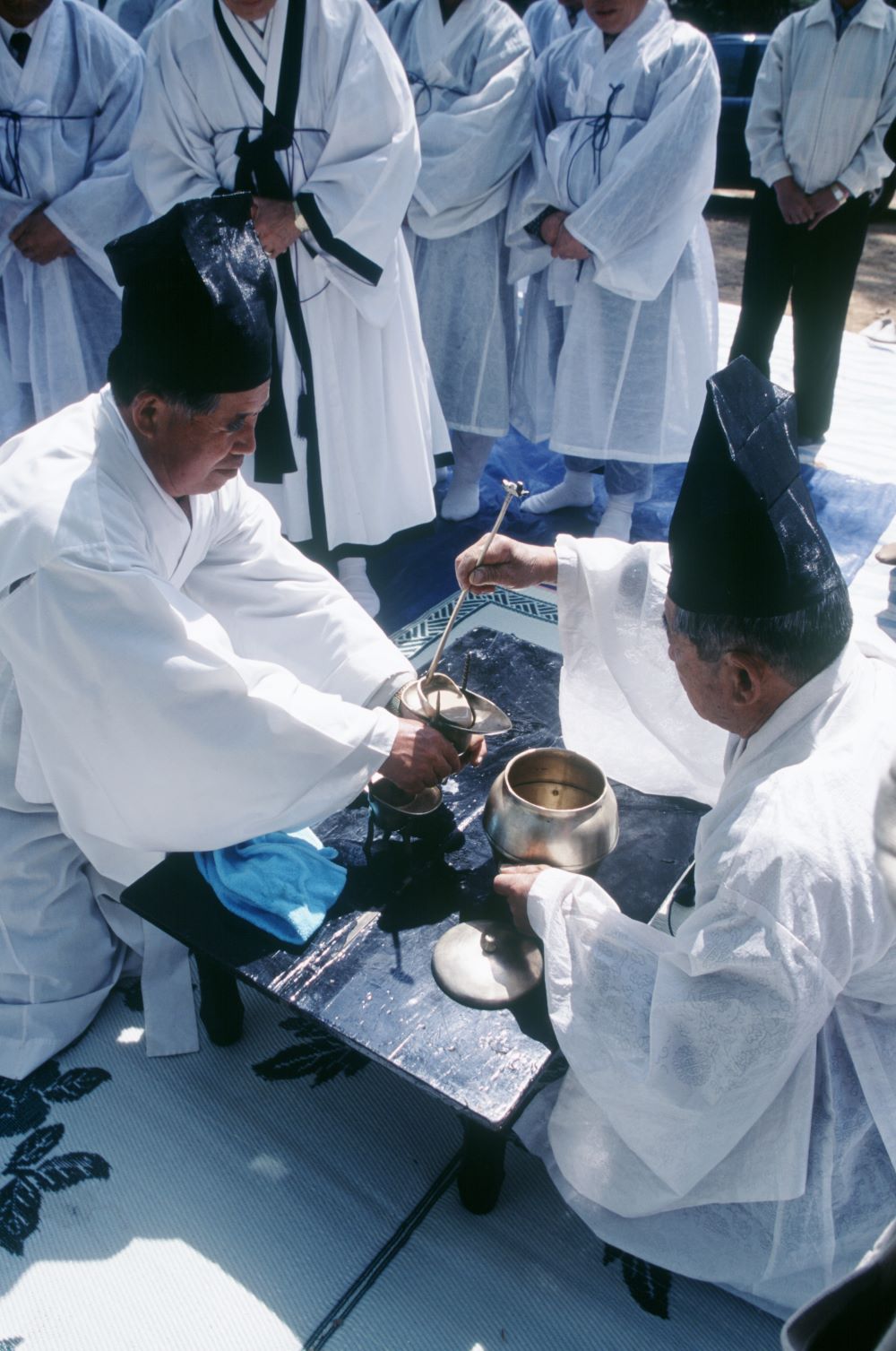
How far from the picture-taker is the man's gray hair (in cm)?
180

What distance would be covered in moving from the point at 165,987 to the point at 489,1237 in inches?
38.8

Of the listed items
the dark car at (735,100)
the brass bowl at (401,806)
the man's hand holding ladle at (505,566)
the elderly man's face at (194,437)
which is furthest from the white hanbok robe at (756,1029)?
the dark car at (735,100)

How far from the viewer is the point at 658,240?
4.64 meters

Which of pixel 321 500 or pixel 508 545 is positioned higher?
pixel 508 545

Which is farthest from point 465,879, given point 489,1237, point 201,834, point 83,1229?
point 83,1229

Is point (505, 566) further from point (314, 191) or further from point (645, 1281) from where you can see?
point (314, 191)

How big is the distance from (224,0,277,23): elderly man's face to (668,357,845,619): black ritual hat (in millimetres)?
2829

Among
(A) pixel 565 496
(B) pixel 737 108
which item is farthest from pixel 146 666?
(B) pixel 737 108

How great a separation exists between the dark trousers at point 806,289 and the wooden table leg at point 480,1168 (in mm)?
4762

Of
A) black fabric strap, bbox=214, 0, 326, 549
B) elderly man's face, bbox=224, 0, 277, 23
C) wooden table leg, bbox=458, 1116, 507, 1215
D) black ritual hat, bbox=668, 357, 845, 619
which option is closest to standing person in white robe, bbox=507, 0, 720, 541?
black fabric strap, bbox=214, 0, 326, 549

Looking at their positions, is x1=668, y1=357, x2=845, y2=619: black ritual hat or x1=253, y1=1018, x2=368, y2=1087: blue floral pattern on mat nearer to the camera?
x1=668, y1=357, x2=845, y2=619: black ritual hat

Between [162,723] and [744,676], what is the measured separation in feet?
3.90

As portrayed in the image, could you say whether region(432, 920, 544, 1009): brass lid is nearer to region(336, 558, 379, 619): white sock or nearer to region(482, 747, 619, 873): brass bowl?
region(482, 747, 619, 873): brass bowl

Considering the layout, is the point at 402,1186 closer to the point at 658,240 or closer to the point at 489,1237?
the point at 489,1237
